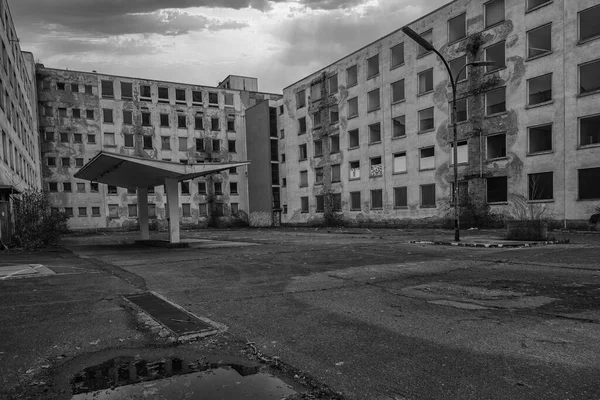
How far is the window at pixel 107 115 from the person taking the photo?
50344mm

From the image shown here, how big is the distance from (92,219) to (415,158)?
38.2m

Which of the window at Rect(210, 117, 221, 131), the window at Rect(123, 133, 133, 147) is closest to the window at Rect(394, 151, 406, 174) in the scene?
the window at Rect(210, 117, 221, 131)

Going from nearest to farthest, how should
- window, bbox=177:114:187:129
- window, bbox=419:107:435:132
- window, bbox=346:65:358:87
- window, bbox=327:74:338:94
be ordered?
window, bbox=419:107:435:132
window, bbox=346:65:358:87
window, bbox=327:74:338:94
window, bbox=177:114:187:129

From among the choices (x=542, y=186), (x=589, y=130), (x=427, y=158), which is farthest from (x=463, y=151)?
(x=589, y=130)

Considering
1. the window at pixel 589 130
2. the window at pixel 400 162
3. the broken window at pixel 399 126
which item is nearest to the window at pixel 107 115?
the broken window at pixel 399 126

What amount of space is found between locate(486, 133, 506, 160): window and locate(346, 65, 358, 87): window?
49.7 feet

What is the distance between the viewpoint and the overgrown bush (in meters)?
18.5

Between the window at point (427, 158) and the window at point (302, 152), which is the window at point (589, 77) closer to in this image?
the window at point (427, 158)

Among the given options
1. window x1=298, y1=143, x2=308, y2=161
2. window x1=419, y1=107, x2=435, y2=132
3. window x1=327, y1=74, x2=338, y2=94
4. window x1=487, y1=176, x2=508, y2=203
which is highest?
window x1=327, y1=74, x2=338, y2=94

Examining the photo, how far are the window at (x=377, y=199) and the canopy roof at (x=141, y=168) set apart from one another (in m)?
20.4

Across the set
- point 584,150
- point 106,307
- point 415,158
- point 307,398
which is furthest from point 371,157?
point 307,398

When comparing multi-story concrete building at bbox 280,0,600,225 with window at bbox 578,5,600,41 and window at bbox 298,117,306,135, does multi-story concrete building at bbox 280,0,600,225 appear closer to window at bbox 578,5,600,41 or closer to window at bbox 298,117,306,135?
window at bbox 578,5,600,41

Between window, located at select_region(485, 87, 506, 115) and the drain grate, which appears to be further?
window, located at select_region(485, 87, 506, 115)

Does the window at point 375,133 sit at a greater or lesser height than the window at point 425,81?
lesser
